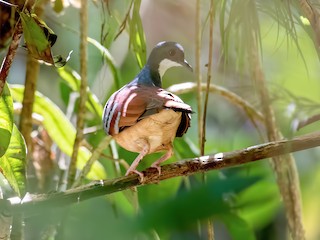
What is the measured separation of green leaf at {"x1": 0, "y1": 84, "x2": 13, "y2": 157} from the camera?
0.91m

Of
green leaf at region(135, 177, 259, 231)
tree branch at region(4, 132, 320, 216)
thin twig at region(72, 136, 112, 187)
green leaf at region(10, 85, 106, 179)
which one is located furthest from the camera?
green leaf at region(10, 85, 106, 179)

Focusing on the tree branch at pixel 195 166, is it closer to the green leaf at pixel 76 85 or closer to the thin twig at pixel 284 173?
the thin twig at pixel 284 173

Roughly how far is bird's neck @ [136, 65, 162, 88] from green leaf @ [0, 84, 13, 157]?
20cm

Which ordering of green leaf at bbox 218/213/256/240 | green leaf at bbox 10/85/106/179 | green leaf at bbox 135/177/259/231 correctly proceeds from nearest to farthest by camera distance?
1. green leaf at bbox 135/177/259/231
2. green leaf at bbox 218/213/256/240
3. green leaf at bbox 10/85/106/179

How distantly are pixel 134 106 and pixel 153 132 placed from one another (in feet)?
0.20

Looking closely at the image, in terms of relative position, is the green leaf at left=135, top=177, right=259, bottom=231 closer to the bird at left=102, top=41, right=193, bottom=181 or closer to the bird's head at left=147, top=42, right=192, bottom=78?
the bird at left=102, top=41, right=193, bottom=181

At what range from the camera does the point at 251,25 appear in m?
0.93

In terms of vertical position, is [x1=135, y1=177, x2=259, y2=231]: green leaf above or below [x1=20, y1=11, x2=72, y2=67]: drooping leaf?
below

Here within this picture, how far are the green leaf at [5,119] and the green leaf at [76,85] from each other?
0.37 meters

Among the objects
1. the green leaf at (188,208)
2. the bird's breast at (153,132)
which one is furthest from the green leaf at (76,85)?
the green leaf at (188,208)

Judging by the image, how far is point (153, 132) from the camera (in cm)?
91

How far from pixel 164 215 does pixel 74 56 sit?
5.17ft

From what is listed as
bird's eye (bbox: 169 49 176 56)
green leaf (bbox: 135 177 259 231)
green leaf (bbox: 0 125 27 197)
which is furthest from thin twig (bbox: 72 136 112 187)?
green leaf (bbox: 135 177 259 231)

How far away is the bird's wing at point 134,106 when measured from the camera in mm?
858
